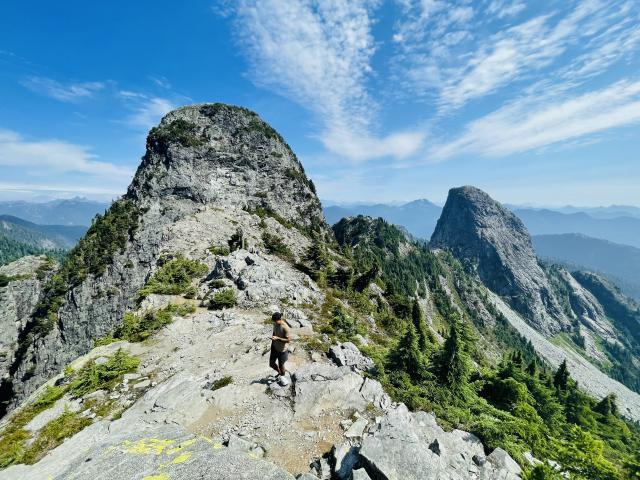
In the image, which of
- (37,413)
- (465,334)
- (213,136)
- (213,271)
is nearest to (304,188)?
(213,136)

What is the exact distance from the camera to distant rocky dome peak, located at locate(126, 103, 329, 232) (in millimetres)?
70500

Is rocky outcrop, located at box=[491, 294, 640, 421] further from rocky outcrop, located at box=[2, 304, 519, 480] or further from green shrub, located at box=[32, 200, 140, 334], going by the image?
green shrub, located at box=[32, 200, 140, 334]

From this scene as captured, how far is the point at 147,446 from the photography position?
9.66 meters

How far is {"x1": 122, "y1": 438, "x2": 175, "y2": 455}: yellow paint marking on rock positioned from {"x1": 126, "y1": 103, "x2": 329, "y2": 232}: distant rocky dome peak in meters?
61.7

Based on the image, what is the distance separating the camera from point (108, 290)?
53406mm

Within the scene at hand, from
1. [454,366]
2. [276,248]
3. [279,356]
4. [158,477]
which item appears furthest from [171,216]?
[158,477]

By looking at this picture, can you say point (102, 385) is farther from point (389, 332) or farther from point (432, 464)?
point (389, 332)

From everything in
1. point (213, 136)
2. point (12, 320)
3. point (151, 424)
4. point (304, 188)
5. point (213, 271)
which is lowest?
point (12, 320)

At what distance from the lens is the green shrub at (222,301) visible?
86.6ft

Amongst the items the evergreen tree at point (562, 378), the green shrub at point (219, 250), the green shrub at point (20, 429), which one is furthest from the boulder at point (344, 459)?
the evergreen tree at point (562, 378)

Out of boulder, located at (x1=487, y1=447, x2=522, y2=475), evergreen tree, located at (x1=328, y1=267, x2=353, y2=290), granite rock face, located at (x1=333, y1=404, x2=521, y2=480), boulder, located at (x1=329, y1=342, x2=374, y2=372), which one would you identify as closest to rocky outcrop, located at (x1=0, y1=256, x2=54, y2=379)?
evergreen tree, located at (x1=328, y1=267, x2=353, y2=290)

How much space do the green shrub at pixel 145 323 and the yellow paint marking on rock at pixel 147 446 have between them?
1396 centimetres

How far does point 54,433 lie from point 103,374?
4137 mm

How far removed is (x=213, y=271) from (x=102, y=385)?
57.3 ft
